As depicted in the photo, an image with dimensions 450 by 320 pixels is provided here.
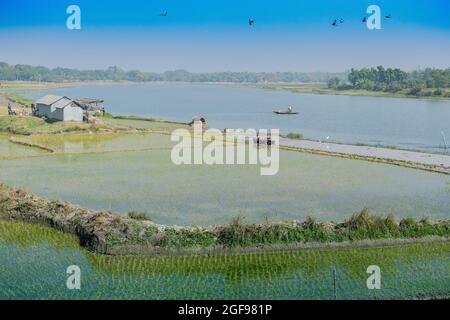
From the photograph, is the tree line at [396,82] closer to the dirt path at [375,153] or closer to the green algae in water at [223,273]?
the dirt path at [375,153]

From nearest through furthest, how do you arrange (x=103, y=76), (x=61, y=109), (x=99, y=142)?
(x=99, y=142)
(x=61, y=109)
(x=103, y=76)

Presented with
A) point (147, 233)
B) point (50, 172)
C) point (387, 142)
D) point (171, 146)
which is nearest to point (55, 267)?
point (147, 233)

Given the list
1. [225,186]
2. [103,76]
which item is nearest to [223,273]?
[225,186]

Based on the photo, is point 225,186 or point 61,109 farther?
point 61,109

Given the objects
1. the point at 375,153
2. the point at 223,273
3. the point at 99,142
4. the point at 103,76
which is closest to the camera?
the point at 223,273

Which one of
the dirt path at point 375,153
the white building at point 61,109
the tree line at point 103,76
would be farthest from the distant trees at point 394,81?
the tree line at point 103,76

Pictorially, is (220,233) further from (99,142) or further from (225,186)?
(99,142)
